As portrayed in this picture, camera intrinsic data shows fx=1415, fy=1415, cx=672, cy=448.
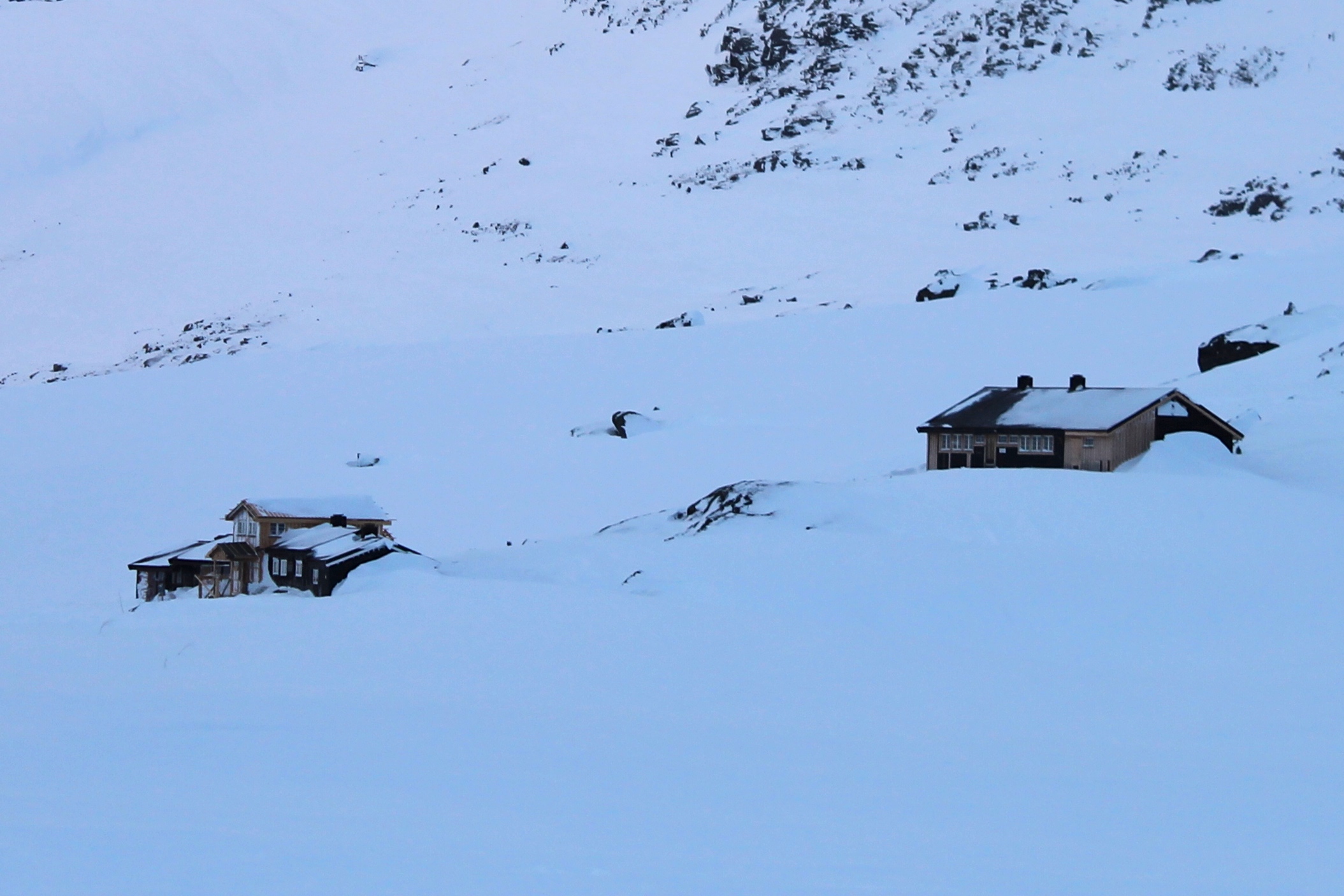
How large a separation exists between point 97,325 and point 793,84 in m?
49.4

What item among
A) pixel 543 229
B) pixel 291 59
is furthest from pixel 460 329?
pixel 291 59

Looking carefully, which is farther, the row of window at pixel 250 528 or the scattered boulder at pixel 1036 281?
the scattered boulder at pixel 1036 281

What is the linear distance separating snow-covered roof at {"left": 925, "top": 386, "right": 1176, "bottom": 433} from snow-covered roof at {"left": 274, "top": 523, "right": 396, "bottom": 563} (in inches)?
511

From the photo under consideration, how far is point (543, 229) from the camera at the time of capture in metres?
82.2

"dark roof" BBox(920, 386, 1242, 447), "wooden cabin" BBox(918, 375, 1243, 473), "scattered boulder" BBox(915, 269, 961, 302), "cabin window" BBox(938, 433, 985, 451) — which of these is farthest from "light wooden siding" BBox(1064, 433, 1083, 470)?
"scattered boulder" BBox(915, 269, 961, 302)

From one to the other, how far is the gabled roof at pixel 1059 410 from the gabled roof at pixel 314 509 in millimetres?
12665

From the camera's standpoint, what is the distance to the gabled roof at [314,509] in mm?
30484

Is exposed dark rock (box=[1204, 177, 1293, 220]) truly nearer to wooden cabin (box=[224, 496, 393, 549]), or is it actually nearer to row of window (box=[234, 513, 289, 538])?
wooden cabin (box=[224, 496, 393, 549])

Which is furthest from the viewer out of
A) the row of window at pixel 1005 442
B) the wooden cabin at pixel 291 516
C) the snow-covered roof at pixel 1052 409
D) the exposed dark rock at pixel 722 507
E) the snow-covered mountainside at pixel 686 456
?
the row of window at pixel 1005 442

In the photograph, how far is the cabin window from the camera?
32438 millimetres

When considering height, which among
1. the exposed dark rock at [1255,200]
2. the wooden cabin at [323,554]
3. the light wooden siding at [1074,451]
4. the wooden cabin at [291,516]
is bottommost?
the wooden cabin at [323,554]

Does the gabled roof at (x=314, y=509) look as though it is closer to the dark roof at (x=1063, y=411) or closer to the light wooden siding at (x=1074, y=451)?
the dark roof at (x=1063, y=411)

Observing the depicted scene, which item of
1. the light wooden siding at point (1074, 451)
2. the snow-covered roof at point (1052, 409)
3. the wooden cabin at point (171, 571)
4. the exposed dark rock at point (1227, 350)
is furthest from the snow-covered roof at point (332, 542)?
the exposed dark rock at point (1227, 350)

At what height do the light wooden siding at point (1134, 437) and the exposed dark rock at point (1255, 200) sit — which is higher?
the exposed dark rock at point (1255, 200)
